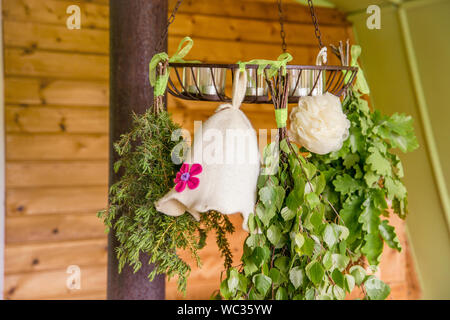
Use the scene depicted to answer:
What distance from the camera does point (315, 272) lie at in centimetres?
84

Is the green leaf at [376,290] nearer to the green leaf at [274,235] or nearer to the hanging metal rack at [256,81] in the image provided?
the green leaf at [274,235]

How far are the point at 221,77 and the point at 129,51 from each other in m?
0.42

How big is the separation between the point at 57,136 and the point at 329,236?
168cm

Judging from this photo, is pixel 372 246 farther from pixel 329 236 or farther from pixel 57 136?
pixel 57 136

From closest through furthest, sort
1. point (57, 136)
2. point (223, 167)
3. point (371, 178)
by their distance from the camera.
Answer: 1. point (223, 167)
2. point (371, 178)
3. point (57, 136)

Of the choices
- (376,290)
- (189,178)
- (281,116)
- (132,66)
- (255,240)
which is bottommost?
(376,290)

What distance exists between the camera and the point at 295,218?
2.84 feet

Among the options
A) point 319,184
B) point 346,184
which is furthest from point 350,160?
point 319,184

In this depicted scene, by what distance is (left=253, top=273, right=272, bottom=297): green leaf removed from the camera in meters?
0.86

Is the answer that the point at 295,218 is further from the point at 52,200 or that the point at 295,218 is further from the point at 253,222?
the point at 52,200

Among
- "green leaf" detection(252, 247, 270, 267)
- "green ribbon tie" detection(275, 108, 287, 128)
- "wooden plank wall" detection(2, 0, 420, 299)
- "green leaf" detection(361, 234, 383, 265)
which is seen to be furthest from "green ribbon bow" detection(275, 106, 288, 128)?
"wooden plank wall" detection(2, 0, 420, 299)

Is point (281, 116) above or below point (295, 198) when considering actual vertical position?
above

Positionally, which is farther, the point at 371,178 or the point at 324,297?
the point at 371,178
